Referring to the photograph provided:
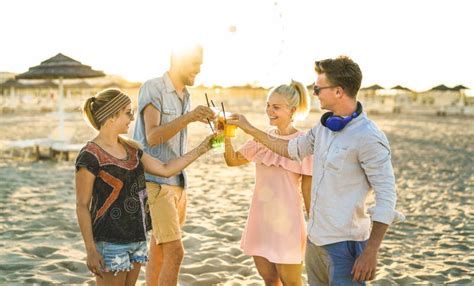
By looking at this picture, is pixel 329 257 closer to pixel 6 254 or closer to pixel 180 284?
pixel 180 284

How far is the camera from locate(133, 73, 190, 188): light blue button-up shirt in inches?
144

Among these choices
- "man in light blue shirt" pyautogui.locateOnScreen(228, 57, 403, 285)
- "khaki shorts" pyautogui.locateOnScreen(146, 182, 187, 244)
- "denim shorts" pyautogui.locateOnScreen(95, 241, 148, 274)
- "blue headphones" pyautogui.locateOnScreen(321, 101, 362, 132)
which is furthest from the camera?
"khaki shorts" pyautogui.locateOnScreen(146, 182, 187, 244)

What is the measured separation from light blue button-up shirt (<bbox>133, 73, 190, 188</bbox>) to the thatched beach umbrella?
1070 centimetres

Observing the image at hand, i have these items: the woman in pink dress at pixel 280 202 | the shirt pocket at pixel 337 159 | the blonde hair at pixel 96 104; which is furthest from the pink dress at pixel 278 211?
the blonde hair at pixel 96 104

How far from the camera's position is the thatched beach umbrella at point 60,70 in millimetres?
13883

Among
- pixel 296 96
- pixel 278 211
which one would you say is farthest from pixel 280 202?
pixel 296 96

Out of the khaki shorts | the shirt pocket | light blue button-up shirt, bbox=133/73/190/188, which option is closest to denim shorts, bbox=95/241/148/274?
the khaki shorts

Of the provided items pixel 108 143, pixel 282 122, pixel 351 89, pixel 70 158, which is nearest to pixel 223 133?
pixel 282 122

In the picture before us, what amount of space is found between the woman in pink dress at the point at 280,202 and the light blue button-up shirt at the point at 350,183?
59 cm

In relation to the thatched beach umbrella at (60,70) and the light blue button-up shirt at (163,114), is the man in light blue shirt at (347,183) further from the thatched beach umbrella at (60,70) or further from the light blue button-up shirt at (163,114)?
the thatched beach umbrella at (60,70)

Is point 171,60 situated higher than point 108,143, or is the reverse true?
point 171,60

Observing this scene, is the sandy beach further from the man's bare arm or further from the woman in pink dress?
the man's bare arm

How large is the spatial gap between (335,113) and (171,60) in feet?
4.57

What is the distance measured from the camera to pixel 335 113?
114 inches
